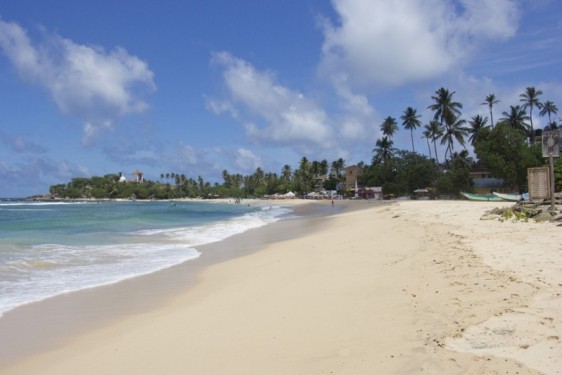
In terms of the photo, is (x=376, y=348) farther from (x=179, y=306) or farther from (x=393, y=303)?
(x=179, y=306)

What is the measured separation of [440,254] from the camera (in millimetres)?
9242

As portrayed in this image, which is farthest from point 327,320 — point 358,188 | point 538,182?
point 358,188

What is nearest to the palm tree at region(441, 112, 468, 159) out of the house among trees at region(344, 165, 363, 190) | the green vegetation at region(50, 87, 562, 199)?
the green vegetation at region(50, 87, 562, 199)

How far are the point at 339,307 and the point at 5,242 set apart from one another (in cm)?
1717

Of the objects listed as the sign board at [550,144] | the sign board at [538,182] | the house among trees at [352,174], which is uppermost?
the house among trees at [352,174]

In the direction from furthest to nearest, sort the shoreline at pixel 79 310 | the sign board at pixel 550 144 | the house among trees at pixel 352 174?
the house among trees at pixel 352 174 < the sign board at pixel 550 144 < the shoreline at pixel 79 310

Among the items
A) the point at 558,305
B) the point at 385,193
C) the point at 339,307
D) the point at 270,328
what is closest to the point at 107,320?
the point at 270,328

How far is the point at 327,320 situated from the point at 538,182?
17.7m

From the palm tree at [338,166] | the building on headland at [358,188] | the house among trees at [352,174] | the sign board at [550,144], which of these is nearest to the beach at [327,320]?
the sign board at [550,144]

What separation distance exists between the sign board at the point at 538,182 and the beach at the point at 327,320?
1022cm

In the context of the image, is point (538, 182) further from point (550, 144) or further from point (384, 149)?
point (384, 149)

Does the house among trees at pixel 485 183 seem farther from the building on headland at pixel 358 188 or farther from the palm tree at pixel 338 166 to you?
the palm tree at pixel 338 166

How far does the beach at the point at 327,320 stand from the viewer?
4102 mm

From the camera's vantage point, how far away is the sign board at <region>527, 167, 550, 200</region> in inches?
758
